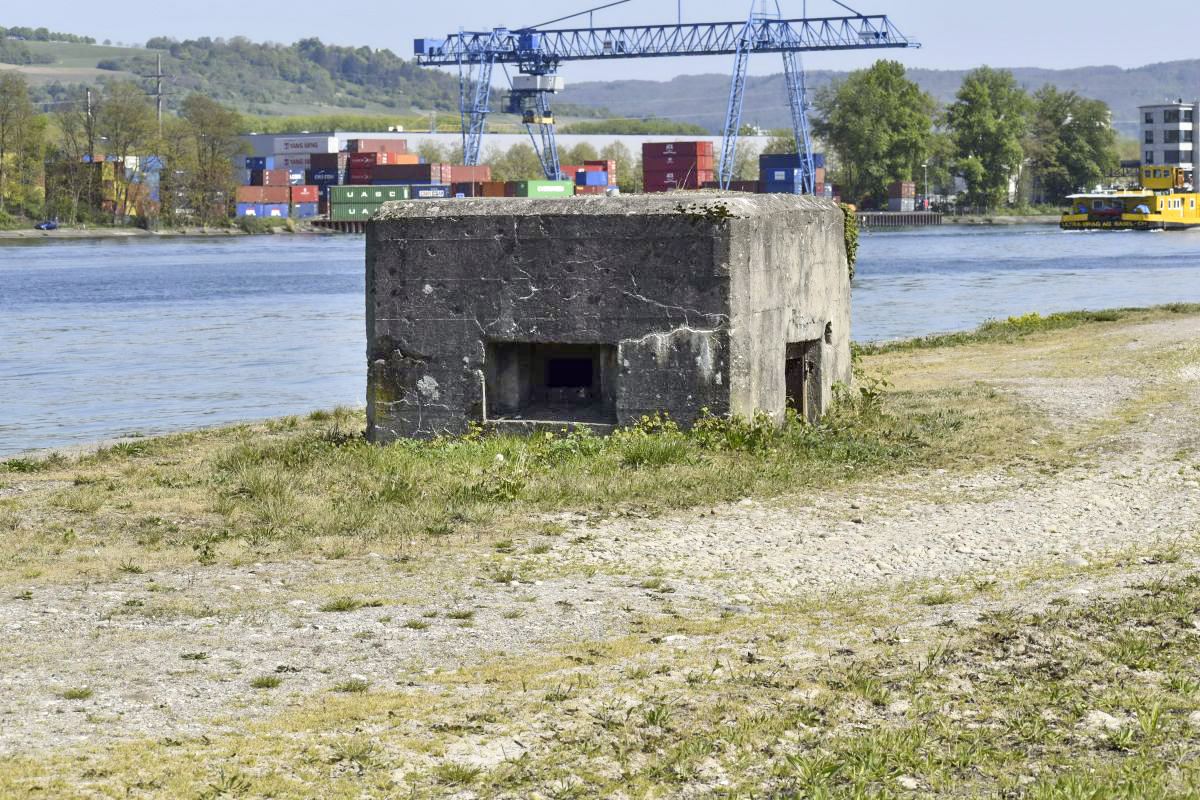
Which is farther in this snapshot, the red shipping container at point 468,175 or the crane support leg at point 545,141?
the red shipping container at point 468,175

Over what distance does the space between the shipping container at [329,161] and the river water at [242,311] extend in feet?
163

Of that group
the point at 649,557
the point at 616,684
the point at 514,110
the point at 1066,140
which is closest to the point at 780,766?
the point at 616,684

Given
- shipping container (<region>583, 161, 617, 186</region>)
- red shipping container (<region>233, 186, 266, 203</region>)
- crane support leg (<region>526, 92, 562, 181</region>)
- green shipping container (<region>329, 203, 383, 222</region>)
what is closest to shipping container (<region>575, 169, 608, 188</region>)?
shipping container (<region>583, 161, 617, 186</region>)

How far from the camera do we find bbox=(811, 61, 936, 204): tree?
121m

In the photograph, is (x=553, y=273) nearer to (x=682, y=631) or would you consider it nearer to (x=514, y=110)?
(x=682, y=631)

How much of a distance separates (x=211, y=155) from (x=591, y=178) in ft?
86.0

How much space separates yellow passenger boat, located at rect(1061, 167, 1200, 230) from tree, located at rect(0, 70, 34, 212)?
62.8m

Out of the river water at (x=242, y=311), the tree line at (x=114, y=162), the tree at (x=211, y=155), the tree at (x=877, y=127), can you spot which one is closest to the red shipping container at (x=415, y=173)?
the tree at (x=211, y=155)

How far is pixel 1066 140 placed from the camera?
130250 millimetres

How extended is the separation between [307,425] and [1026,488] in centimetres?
809

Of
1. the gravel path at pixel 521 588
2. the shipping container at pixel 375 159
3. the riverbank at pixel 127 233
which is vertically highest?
the shipping container at pixel 375 159

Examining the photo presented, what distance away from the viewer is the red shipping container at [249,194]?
116 meters

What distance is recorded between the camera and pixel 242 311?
40.1 metres

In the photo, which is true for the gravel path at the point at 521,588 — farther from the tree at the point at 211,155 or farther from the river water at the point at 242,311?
the tree at the point at 211,155
